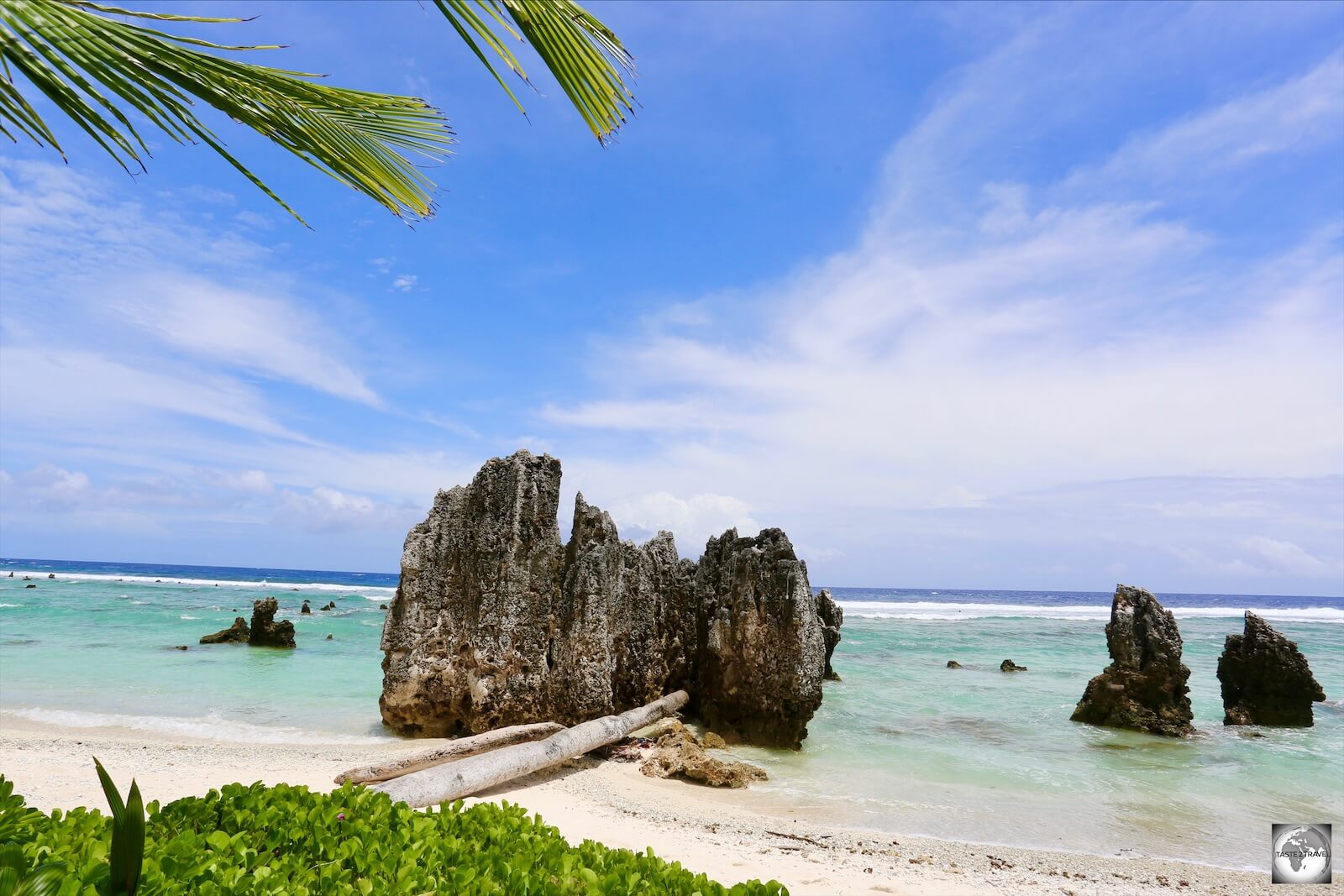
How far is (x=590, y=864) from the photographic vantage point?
365 centimetres

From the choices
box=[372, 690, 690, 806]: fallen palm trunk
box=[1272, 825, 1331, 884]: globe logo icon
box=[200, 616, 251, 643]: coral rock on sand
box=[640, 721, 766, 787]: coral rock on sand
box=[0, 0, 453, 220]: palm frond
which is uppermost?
box=[0, 0, 453, 220]: palm frond

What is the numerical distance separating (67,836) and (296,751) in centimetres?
735

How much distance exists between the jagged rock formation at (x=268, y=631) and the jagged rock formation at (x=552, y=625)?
16509 mm

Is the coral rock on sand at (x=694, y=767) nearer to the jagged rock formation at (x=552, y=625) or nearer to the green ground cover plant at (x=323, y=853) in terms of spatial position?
the jagged rock formation at (x=552, y=625)

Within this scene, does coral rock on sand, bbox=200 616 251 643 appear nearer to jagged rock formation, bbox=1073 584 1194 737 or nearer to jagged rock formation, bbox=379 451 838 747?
jagged rock formation, bbox=379 451 838 747

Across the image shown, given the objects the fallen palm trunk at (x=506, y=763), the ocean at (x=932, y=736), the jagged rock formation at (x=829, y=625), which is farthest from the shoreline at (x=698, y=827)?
the jagged rock formation at (x=829, y=625)

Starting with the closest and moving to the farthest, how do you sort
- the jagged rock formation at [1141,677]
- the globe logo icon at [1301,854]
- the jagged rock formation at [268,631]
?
1. the globe logo icon at [1301,854]
2. the jagged rock formation at [1141,677]
3. the jagged rock formation at [268,631]

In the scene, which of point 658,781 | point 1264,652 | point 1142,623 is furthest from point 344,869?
point 1264,652

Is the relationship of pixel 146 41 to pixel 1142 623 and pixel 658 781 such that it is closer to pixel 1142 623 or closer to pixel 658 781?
pixel 658 781

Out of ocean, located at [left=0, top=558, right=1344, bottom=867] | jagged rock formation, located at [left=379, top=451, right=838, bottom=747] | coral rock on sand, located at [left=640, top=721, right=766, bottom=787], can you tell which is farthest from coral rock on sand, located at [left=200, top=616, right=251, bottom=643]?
coral rock on sand, located at [left=640, top=721, right=766, bottom=787]

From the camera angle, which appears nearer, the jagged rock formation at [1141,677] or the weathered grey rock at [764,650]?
the weathered grey rock at [764,650]

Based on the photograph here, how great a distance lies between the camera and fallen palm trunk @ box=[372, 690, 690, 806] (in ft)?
23.3

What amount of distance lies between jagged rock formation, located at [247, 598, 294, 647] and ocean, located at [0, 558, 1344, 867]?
3.36ft

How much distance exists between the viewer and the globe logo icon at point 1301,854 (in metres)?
7.41
